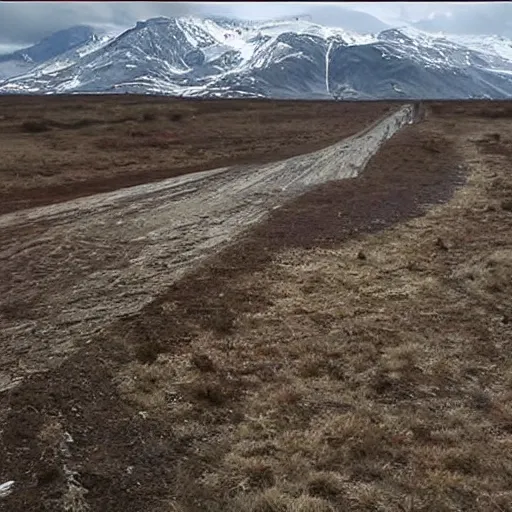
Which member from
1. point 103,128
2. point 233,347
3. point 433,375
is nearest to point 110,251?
point 233,347

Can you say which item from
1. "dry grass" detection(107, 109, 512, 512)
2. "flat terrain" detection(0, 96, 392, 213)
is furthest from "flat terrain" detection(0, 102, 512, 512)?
"flat terrain" detection(0, 96, 392, 213)

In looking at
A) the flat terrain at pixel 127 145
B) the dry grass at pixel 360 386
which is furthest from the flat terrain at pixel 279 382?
the flat terrain at pixel 127 145

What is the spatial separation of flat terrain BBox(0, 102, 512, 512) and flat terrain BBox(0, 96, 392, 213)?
739 cm

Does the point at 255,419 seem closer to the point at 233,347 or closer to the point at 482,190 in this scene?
the point at 233,347

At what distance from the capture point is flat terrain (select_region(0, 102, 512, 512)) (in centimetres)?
614

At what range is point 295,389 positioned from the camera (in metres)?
8.13

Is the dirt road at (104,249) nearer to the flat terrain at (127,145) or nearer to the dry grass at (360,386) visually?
the dry grass at (360,386)

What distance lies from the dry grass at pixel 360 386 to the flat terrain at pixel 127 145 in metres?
10.6

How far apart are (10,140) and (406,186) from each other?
2367 centimetres

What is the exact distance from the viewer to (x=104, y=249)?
44.6 feet

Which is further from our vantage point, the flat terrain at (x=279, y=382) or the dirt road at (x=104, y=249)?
the dirt road at (x=104, y=249)

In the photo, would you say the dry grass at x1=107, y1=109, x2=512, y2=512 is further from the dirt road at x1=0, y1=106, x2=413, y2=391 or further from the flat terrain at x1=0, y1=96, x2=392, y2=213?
the flat terrain at x1=0, y1=96, x2=392, y2=213

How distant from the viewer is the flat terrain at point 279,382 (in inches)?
242

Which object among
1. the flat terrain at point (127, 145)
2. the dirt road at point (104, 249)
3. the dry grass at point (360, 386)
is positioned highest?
the flat terrain at point (127, 145)
